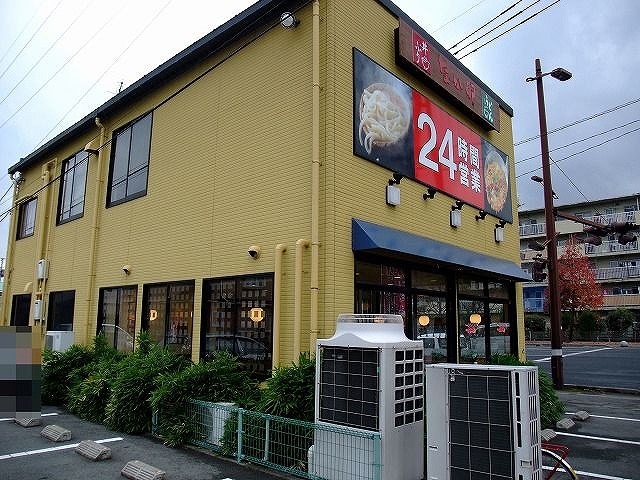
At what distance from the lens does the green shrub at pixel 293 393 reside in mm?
7267

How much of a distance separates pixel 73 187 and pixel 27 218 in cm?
427

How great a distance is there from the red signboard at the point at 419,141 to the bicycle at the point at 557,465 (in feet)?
18.0

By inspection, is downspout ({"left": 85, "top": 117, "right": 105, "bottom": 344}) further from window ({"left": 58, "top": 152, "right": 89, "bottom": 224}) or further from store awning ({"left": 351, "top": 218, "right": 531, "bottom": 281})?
store awning ({"left": 351, "top": 218, "right": 531, "bottom": 281})

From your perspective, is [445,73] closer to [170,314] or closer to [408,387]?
[408,387]

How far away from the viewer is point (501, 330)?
13.9m

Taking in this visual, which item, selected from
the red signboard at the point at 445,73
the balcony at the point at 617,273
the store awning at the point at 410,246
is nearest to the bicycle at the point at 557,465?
the store awning at the point at 410,246

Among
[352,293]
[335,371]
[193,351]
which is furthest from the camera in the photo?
[193,351]

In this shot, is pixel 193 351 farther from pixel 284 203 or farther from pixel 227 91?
pixel 227 91

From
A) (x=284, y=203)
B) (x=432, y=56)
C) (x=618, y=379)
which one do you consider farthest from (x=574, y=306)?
(x=284, y=203)

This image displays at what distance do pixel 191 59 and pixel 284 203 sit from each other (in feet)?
16.2

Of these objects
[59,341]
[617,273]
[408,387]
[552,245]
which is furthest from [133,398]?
[617,273]

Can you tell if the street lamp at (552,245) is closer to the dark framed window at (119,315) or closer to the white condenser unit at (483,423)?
the white condenser unit at (483,423)

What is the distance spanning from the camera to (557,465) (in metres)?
5.63

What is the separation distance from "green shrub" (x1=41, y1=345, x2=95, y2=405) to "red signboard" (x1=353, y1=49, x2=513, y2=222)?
26.5ft
